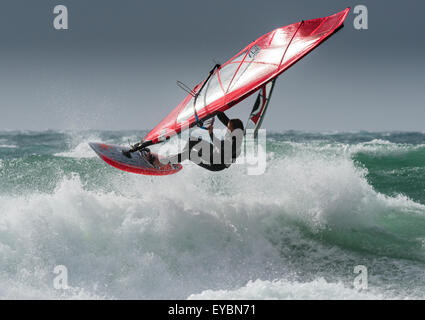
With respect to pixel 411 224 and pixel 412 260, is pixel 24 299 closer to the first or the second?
pixel 412 260

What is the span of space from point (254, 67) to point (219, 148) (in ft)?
4.29

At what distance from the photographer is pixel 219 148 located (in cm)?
496

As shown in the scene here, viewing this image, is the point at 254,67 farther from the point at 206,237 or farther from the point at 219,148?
the point at 206,237

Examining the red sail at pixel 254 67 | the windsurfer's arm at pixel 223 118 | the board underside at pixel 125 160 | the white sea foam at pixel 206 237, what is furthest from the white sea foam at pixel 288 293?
the board underside at pixel 125 160

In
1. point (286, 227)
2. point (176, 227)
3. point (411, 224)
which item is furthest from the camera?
point (411, 224)

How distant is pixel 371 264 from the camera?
5426mm

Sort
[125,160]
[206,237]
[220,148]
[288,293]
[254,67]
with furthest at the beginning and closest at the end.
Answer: [125,160], [206,237], [254,67], [220,148], [288,293]

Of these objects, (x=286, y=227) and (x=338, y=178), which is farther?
(x=338, y=178)

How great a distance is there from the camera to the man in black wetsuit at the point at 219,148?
482 cm

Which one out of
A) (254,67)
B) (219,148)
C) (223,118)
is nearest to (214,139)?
(219,148)

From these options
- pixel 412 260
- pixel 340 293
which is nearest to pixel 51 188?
pixel 340 293

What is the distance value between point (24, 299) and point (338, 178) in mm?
5828
